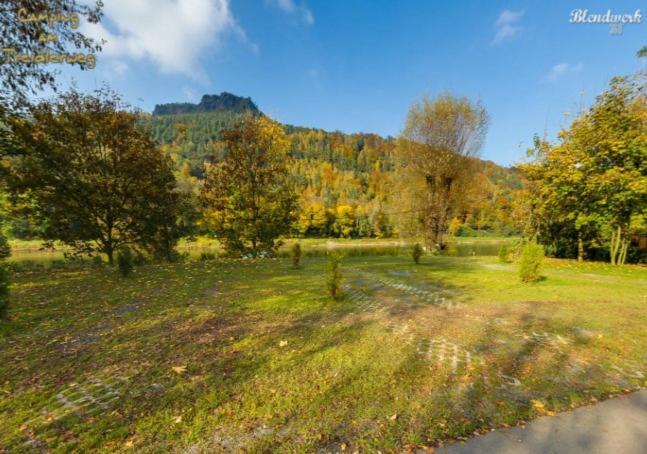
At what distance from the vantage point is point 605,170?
14.8 m

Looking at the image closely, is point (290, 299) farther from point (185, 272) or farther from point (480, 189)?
point (480, 189)

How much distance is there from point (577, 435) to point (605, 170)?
717 inches

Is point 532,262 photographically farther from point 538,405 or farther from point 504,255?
point 538,405

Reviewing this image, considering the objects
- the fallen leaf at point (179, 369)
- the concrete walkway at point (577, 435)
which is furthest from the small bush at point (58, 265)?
the concrete walkway at point (577, 435)

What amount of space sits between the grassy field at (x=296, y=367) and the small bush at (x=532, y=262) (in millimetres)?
2377

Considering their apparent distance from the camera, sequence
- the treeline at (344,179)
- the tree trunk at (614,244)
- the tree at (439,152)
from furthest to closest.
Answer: the treeline at (344,179) < the tree at (439,152) < the tree trunk at (614,244)

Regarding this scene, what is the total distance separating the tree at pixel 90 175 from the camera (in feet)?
39.4

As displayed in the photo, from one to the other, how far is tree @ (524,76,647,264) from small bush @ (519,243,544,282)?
7.94 meters

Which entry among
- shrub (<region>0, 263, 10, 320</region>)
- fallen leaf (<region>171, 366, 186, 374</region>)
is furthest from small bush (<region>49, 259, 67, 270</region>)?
fallen leaf (<region>171, 366, 186, 374</region>)

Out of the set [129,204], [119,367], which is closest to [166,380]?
[119,367]

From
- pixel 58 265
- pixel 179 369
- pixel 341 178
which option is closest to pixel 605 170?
pixel 179 369

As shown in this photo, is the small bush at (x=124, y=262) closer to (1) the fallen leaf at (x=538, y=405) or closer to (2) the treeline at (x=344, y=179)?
(2) the treeline at (x=344, y=179)

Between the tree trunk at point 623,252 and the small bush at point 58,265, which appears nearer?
the small bush at point 58,265

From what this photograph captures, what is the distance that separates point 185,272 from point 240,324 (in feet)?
25.4
